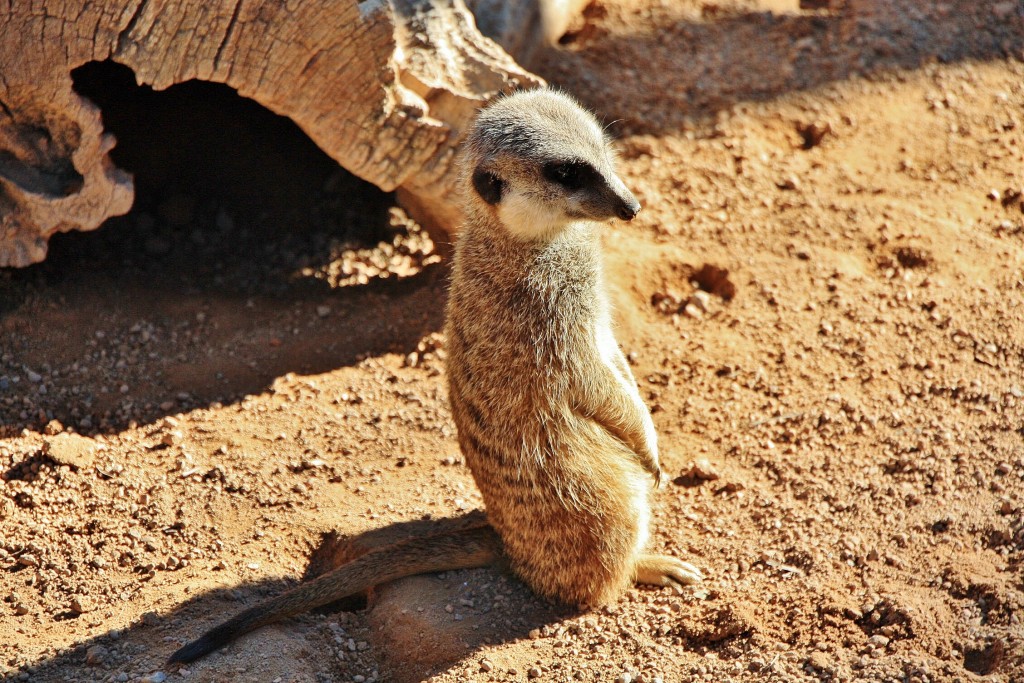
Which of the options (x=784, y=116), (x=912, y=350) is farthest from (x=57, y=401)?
(x=784, y=116)

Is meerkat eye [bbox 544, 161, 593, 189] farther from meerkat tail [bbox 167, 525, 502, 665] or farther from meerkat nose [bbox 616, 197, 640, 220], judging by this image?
meerkat tail [bbox 167, 525, 502, 665]

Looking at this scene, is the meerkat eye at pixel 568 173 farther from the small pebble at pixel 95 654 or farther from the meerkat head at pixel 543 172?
the small pebble at pixel 95 654

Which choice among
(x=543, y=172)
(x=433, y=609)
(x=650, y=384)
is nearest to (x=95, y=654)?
(x=433, y=609)

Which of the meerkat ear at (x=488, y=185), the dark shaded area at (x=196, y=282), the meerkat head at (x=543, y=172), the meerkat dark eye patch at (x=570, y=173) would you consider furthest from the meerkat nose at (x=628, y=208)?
the dark shaded area at (x=196, y=282)

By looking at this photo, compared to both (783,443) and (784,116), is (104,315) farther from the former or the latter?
(784,116)

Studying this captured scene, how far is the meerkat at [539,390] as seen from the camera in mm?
2320

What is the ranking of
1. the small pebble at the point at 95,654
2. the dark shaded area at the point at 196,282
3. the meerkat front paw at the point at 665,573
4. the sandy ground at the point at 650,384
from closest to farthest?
the small pebble at the point at 95,654
the sandy ground at the point at 650,384
the meerkat front paw at the point at 665,573
the dark shaded area at the point at 196,282

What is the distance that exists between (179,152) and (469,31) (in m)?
1.29

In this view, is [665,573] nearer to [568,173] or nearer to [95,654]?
[568,173]

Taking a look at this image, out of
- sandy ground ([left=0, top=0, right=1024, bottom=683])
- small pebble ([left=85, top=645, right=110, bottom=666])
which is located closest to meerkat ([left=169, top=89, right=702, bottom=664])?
sandy ground ([left=0, top=0, right=1024, bottom=683])

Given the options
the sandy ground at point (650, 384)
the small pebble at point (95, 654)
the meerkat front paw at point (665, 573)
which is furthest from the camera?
the meerkat front paw at point (665, 573)

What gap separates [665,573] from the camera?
2.50 metres

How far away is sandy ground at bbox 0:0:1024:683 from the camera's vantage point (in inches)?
91.0

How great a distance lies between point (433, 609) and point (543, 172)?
116 centimetres
